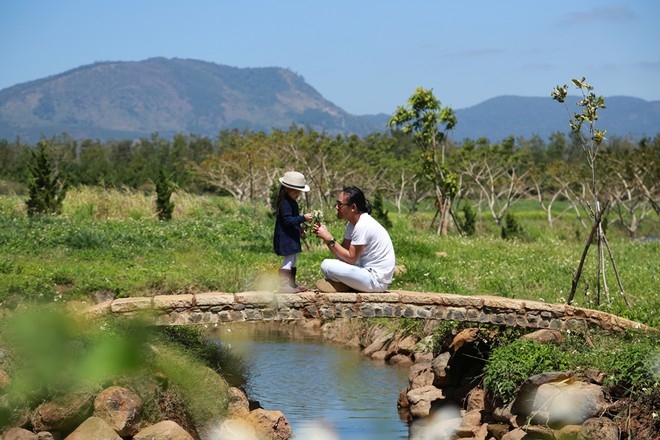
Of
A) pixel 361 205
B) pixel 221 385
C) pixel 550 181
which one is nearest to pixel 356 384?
pixel 221 385

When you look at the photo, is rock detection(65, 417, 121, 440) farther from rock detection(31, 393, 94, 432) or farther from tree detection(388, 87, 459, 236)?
tree detection(388, 87, 459, 236)

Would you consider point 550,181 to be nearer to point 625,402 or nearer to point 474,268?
point 474,268

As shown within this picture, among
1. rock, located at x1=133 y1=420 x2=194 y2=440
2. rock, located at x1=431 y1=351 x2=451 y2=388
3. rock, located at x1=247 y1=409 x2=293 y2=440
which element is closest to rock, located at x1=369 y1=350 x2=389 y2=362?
rock, located at x1=431 y1=351 x2=451 y2=388

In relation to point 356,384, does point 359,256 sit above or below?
above

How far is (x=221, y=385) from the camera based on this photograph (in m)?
14.5

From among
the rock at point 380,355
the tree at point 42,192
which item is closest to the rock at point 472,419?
the rock at point 380,355

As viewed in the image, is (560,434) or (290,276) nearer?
(560,434)

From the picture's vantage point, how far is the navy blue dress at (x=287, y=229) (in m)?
13.8

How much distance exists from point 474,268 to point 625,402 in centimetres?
1002

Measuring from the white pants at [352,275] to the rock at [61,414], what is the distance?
343 centimetres

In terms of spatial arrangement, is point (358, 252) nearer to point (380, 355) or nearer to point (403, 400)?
point (403, 400)

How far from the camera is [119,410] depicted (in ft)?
41.5

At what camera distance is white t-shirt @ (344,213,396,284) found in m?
13.7

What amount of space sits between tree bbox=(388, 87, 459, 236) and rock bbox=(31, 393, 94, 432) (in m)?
22.5
